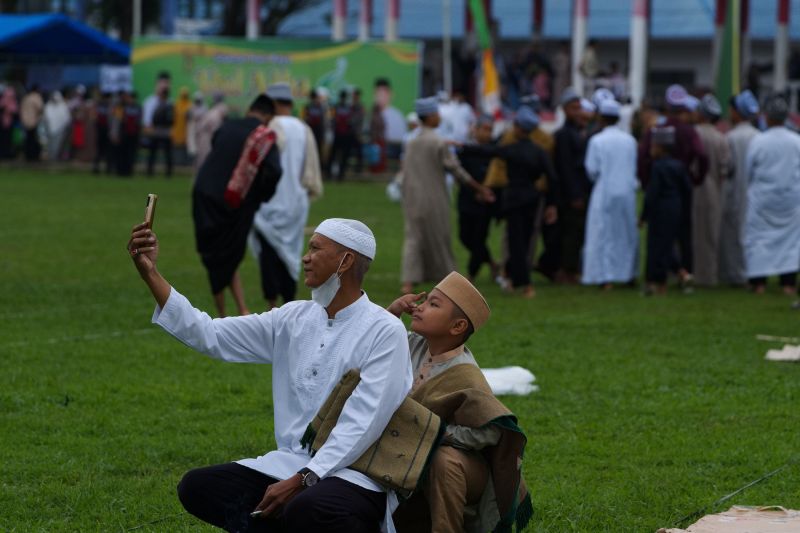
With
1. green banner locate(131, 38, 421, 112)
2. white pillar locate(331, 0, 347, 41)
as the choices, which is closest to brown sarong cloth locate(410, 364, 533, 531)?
green banner locate(131, 38, 421, 112)

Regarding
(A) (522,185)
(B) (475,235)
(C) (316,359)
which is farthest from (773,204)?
(C) (316,359)

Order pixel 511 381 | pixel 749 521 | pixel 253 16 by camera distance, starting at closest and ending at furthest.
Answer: pixel 749 521, pixel 511 381, pixel 253 16

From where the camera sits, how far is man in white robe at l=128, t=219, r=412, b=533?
4461 millimetres

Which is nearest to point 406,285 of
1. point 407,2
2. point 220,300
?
point 220,300

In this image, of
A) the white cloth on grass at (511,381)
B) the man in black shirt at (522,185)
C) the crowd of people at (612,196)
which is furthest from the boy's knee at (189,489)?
the man in black shirt at (522,185)

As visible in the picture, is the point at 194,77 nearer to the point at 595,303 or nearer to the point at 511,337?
the point at 595,303

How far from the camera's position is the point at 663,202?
1344 cm

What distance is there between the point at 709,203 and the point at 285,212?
199 inches

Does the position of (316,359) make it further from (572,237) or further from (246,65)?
(246,65)

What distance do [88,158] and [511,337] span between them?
80.6 feet

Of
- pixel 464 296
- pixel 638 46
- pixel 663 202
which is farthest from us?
pixel 638 46

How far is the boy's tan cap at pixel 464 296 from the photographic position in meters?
4.82

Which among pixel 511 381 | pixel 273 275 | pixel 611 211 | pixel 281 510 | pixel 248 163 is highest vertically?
pixel 248 163

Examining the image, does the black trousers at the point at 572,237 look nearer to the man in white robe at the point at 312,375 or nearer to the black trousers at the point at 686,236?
the black trousers at the point at 686,236
